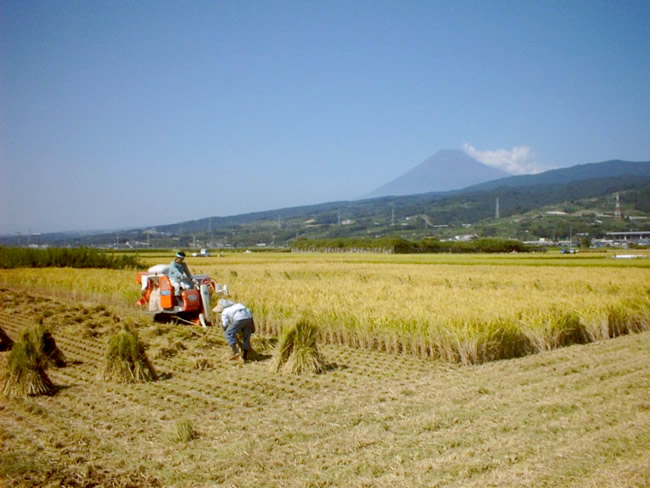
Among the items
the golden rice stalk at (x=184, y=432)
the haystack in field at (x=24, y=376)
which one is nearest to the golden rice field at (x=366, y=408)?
the golden rice stalk at (x=184, y=432)

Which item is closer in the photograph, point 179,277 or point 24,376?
point 24,376

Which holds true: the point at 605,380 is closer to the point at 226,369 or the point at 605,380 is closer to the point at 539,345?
the point at 539,345

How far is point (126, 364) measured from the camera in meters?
8.38

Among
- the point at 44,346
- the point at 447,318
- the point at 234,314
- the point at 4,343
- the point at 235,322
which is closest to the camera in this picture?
the point at 44,346

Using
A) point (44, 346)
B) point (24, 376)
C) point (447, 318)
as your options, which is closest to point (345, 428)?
point (24, 376)

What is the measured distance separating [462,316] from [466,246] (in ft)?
267

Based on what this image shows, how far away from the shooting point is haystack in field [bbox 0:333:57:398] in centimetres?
751

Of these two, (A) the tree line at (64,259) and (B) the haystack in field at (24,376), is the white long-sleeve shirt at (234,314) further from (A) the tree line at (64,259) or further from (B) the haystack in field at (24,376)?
(A) the tree line at (64,259)

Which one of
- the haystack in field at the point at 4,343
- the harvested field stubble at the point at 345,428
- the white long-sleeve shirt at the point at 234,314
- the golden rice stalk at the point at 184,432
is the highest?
the white long-sleeve shirt at the point at 234,314

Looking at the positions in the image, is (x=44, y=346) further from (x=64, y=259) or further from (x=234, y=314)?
(x=64, y=259)

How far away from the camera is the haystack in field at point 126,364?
8.35 metres

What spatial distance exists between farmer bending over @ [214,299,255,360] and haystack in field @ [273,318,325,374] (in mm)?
808

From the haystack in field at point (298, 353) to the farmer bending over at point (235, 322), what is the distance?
81 cm

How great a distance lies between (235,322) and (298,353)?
1276 millimetres
